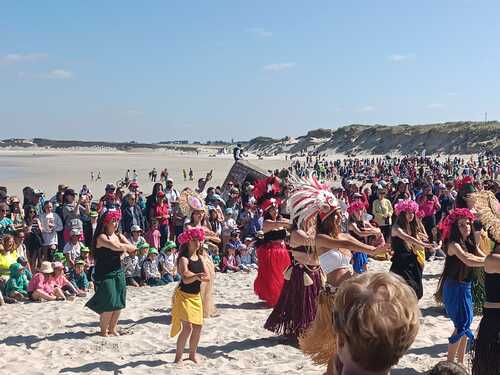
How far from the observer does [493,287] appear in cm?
496

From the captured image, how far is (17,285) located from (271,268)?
402cm

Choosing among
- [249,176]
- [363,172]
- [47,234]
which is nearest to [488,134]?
[363,172]

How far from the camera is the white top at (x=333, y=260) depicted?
5.21 m

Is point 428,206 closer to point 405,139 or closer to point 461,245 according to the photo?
point 461,245

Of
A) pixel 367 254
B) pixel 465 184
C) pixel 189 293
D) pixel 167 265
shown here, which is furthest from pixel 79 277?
pixel 465 184

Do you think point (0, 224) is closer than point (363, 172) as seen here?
Yes

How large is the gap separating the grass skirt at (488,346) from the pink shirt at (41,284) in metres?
6.64

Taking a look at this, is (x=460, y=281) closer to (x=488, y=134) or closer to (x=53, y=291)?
(x=53, y=291)

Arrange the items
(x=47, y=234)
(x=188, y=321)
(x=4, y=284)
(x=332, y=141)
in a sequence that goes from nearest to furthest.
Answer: (x=188, y=321) < (x=4, y=284) < (x=47, y=234) < (x=332, y=141)

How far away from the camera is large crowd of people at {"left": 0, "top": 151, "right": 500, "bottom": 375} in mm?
2182

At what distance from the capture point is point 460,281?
593 centimetres

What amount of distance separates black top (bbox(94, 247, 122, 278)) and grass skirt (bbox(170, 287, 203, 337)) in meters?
1.22

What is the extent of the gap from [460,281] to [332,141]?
3514 inches

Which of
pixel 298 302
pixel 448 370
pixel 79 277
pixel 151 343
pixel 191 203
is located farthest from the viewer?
pixel 79 277
